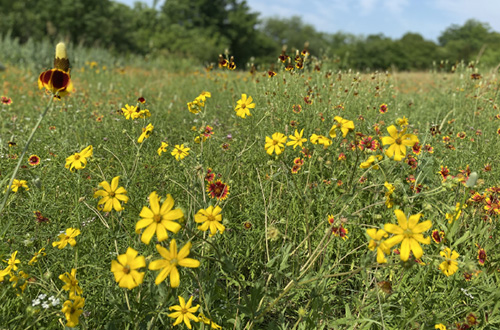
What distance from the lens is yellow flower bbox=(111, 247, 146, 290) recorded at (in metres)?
0.82

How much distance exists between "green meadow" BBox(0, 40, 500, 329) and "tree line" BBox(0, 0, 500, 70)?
473 inches

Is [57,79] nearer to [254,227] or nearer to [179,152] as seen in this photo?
[179,152]

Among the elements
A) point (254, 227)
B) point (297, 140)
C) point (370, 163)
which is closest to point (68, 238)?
point (254, 227)

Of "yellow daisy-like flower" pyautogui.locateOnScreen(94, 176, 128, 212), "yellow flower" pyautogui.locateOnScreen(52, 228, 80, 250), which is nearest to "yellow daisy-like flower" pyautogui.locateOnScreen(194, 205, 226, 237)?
"yellow daisy-like flower" pyautogui.locateOnScreen(94, 176, 128, 212)

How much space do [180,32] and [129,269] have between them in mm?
32495

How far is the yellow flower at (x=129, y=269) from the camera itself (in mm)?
818

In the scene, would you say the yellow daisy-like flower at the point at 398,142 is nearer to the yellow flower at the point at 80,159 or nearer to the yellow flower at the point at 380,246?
the yellow flower at the point at 380,246

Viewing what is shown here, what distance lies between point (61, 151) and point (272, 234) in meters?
1.73

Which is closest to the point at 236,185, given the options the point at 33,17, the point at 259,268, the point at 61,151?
the point at 259,268

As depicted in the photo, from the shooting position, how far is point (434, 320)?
1267mm

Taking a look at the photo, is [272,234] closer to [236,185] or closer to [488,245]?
[236,185]

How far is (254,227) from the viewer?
1.80 m

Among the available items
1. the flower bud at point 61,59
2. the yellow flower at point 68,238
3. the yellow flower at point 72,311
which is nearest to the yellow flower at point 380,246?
the yellow flower at point 72,311

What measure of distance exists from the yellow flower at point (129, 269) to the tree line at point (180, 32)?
44.8 ft
